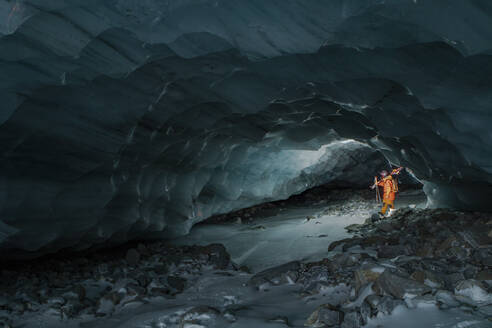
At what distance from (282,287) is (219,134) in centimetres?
417

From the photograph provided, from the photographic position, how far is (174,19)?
3.76 metres

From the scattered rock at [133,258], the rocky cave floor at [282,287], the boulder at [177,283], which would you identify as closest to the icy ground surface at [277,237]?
the rocky cave floor at [282,287]

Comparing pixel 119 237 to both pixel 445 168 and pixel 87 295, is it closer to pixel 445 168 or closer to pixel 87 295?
pixel 87 295

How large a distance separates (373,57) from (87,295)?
486 centimetres

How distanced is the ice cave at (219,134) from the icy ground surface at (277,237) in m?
0.09

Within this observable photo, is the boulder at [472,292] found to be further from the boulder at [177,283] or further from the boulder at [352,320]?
the boulder at [177,283]

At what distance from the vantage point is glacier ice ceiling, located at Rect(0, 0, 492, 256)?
11.6 ft

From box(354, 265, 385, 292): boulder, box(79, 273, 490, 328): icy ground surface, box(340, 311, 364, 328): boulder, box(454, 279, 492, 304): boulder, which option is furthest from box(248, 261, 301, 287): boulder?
box(454, 279, 492, 304): boulder

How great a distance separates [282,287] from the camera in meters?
4.12

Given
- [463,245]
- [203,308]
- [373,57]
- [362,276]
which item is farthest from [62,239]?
[463,245]

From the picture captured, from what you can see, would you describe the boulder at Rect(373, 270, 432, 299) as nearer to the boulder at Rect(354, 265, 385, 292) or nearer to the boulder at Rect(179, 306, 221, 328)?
the boulder at Rect(354, 265, 385, 292)

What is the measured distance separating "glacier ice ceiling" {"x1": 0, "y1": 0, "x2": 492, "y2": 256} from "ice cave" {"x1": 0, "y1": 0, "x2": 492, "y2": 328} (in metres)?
0.02

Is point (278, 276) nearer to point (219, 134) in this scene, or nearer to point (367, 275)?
point (367, 275)

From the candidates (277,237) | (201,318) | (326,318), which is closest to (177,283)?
(201,318)
